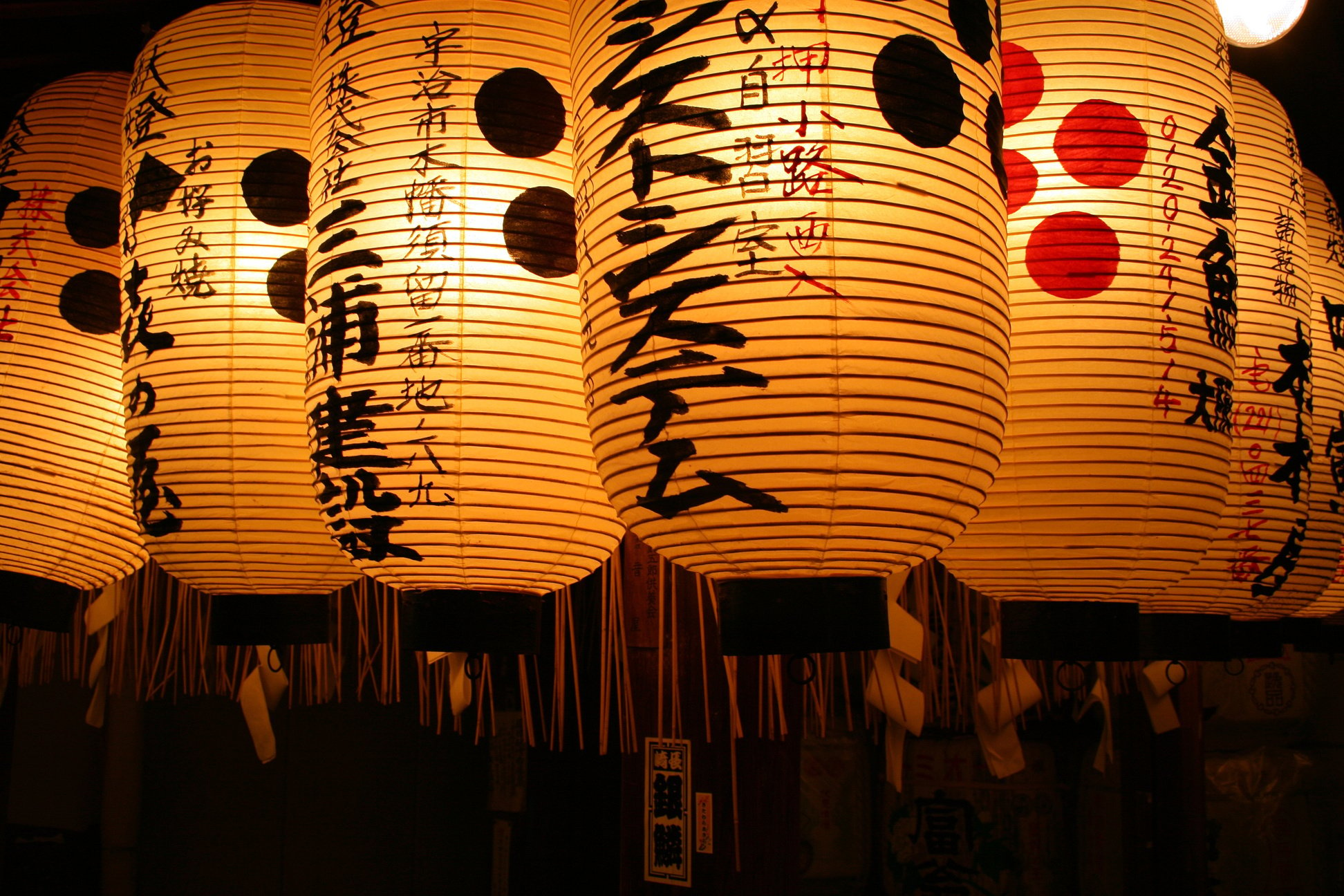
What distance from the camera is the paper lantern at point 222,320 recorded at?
1741 millimetres

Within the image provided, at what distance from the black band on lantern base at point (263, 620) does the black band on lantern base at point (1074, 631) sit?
1216 mm

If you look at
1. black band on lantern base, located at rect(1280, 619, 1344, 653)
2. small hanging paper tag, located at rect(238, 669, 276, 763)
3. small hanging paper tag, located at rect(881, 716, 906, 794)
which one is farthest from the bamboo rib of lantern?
small hanging paper tag, located at rect(238, 669, 276, 763)

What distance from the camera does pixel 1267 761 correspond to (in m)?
5.54

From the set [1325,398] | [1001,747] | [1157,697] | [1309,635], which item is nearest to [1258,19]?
[1325,398]

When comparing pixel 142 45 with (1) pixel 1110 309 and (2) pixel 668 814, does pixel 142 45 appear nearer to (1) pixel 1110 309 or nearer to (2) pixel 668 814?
(2) pixel 668 814

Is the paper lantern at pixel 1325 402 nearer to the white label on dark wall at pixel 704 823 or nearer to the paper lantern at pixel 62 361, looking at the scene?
the white label on dark wall at pixel 704 823

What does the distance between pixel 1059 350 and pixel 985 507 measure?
0.84 ft

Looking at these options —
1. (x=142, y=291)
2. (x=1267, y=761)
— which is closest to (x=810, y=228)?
(x=142, y=291)

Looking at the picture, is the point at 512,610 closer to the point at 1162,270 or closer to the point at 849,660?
the point at 1162,270

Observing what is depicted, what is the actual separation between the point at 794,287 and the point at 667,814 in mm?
1888

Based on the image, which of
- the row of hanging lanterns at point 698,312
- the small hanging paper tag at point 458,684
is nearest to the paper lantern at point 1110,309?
the row of hanging lanterns at point 698,312

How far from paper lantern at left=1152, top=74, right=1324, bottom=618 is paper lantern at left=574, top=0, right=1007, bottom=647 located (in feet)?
3.10

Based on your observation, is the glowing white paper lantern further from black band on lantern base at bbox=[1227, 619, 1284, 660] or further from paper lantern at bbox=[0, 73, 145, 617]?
paper lantern at bbox=[0, 73, 145, 617]

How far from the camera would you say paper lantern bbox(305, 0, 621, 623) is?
57.4 inches
